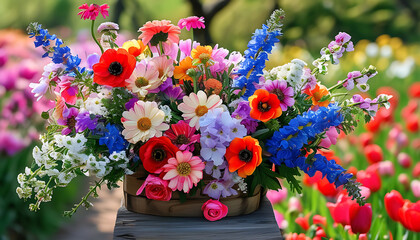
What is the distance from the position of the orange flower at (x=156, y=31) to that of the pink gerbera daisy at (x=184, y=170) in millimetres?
273

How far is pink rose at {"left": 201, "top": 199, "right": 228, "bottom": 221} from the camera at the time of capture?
3.67ft

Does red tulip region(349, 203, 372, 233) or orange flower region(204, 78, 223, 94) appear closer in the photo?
orange flower region(204, 78, 223, 94)

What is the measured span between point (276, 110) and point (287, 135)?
0.19 ft

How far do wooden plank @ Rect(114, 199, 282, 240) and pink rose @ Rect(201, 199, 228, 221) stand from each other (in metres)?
0.01

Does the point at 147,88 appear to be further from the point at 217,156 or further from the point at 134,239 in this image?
the point at 134,239

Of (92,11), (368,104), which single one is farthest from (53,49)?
(368,104)

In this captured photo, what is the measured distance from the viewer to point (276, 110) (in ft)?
3.48

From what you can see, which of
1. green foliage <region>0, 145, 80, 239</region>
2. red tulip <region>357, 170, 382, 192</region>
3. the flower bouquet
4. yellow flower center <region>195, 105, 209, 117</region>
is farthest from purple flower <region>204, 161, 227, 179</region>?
green foliage <region>0, 145, 80, 239</region>

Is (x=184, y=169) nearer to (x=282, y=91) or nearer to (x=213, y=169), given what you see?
(x=213, y=169)

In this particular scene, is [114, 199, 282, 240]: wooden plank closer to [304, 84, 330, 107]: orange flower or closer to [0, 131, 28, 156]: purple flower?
[304, 84, 330, 107]: orange flower

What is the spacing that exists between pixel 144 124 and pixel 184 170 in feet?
0.41

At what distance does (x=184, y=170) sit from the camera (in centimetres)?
105

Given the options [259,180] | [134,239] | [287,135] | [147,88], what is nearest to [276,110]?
[287,135]

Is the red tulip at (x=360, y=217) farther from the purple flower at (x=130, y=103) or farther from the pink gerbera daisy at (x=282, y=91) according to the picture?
the purple flower at (x=130, y=103)
